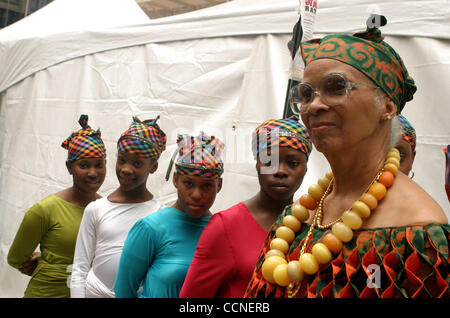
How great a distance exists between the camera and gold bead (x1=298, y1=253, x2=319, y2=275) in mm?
1109

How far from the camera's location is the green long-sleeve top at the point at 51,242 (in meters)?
2.89

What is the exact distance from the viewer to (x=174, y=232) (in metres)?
2.02

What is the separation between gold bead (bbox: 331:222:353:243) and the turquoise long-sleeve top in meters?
1.00

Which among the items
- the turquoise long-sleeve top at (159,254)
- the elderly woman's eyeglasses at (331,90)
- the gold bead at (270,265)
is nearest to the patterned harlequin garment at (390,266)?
the gold bead at (270,265)

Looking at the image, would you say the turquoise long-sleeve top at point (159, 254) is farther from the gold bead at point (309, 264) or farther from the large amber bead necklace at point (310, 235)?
the gold bead at point (309, 264)

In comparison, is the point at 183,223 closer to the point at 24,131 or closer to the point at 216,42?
the point at 216,42

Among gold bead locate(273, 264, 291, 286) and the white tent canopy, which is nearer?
gold bead locate(273, 264, 291, 286)

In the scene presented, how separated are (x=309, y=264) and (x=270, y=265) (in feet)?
0.44

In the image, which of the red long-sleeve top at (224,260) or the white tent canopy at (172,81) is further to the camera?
the white tent canopy at (172,81)

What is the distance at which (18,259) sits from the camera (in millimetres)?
3020

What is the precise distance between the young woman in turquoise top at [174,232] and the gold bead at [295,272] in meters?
0.88

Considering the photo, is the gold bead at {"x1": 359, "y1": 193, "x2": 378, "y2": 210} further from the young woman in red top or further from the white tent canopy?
the white tent canopy

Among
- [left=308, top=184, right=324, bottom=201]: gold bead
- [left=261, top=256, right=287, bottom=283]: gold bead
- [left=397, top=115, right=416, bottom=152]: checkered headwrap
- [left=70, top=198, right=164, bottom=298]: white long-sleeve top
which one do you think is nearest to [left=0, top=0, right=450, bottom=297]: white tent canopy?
[left=397, top=115, right=416, bottom=152]: checkered headwrap

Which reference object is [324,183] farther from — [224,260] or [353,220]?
[224,260]
